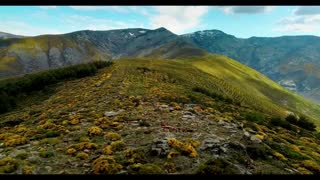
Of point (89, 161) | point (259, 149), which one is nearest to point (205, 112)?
point (259, 149)

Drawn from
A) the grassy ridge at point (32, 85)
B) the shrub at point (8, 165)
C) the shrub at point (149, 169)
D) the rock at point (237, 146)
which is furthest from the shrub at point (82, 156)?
the grassy ridge at point (32, 85)

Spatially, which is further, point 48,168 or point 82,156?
point 82,156

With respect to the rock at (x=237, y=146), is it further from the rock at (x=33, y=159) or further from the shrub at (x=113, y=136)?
the rock at (x=33, y=159)

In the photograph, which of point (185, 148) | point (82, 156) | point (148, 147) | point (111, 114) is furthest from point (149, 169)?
point (111, 114)

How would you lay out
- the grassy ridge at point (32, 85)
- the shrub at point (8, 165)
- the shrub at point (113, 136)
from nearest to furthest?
the shrub at point (8, 165)
the shrub at point (113, 136)
the grassy ridge at point (32, 85)

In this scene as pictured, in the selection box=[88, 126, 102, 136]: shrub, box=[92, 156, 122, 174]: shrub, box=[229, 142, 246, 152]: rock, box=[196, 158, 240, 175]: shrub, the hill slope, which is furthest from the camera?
box=[88, 126, 102, 136]: shrub

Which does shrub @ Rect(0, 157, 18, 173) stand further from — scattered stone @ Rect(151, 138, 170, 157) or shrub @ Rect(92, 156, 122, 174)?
scattered stone @ Rect(151, 138, 170, 157)

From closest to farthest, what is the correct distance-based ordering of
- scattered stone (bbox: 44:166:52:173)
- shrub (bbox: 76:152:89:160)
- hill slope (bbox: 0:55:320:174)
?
1. scattered stone (bbox: 44:166:52:173)
2. hill slope (bbox: 0:55:320:174)
3. shrub (bbox: 76:152:89:160)

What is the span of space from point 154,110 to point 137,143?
14.4 m

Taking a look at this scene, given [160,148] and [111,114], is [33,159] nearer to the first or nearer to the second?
[160,148]

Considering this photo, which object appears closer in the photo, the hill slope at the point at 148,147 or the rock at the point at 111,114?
the hill slope at the point at 148,147

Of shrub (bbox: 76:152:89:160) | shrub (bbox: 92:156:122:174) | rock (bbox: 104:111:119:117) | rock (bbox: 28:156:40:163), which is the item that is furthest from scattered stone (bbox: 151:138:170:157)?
rock (bbox: 104:111:119:117)

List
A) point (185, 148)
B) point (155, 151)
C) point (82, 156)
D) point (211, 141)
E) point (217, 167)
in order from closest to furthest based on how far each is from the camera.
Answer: point (217, 167) → point (82, 156) → point (155, 151) → point (185, 148) → point (211, 141)
